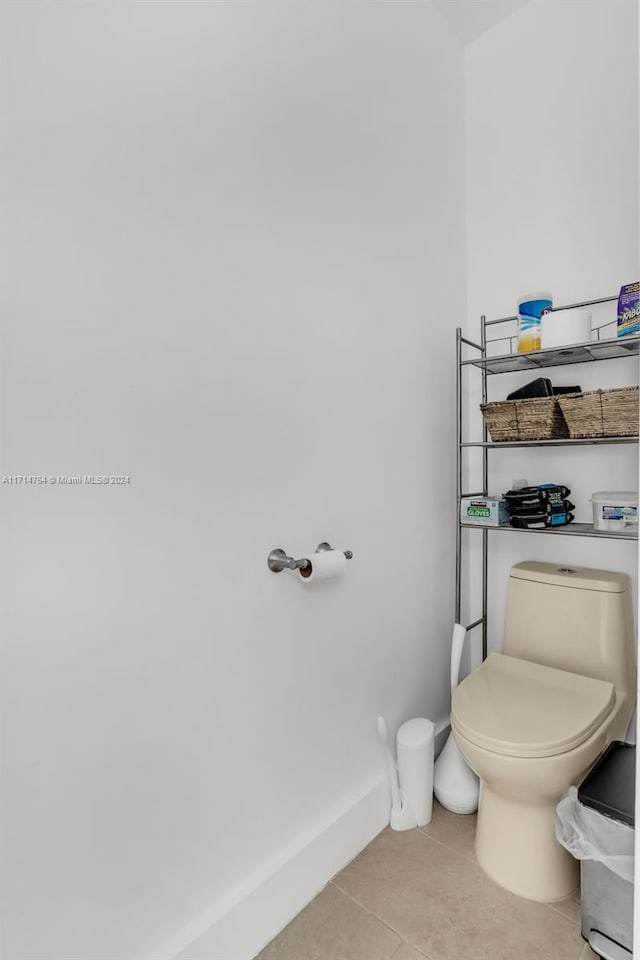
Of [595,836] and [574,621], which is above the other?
[574,621]

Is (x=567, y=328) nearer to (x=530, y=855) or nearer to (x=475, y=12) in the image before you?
(x=475, y=12)

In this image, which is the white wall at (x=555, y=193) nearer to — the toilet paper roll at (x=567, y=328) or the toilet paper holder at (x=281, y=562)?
the toilet paper roll at (x=567, y=328)

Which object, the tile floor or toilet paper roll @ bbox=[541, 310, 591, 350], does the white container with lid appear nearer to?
toilet paper roll @ bbox=[541, 310, 591, 350]

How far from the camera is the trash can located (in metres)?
1.12

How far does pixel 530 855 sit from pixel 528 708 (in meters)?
0.37

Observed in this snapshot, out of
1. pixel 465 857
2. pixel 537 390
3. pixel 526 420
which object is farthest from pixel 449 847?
pixel 537 390

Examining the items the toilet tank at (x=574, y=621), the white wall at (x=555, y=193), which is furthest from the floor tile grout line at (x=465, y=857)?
the white wall at (x=555, y=193)

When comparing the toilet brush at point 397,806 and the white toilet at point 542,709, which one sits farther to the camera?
the toilet brush at point 397,806

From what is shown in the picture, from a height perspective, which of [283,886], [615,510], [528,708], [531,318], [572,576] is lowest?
[283,886]

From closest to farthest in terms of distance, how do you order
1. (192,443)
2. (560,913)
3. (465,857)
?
(192,443), (560,913), (465,857)

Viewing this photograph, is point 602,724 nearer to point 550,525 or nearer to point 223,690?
point 550,525

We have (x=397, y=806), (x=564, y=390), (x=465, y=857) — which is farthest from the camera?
(x=564, y=390)

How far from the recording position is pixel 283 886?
4.05 ft

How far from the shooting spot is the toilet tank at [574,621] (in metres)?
1.53
